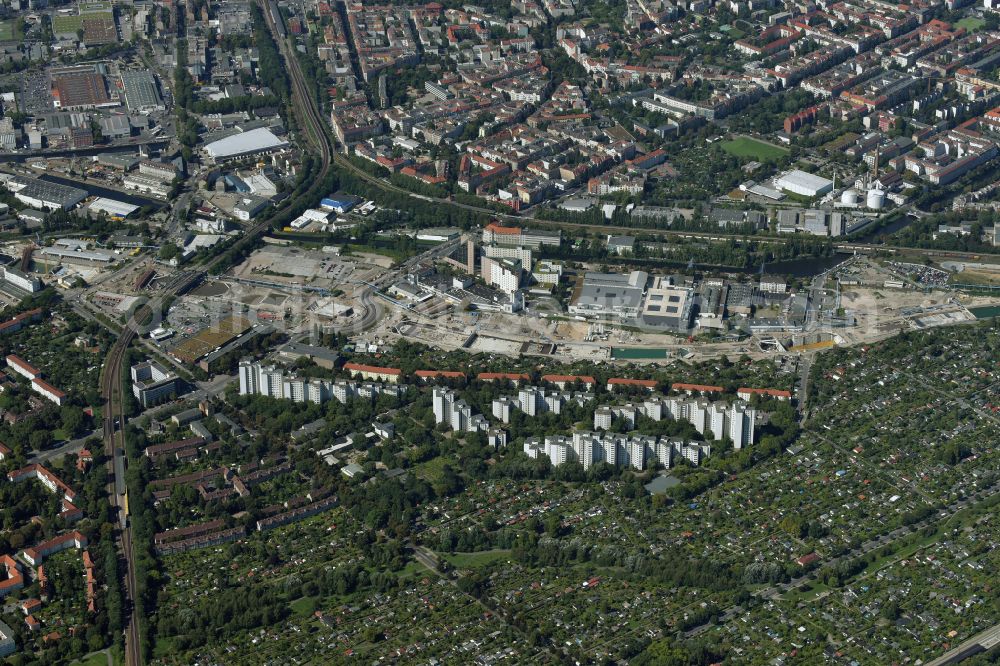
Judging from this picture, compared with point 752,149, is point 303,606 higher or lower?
lower

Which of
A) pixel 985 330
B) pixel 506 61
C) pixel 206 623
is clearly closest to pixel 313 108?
pixel 506 61

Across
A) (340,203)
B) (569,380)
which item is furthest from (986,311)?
(340,203)

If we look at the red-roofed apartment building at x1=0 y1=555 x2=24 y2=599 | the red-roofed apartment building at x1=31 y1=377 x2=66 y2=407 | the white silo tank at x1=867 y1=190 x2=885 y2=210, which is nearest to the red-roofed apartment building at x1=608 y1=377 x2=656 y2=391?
the red-roofed apartment building at x1=31 y1=377 x2=66 y2=407

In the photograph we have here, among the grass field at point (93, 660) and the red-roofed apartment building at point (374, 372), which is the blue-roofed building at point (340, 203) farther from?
the grass field at point (93, 660)

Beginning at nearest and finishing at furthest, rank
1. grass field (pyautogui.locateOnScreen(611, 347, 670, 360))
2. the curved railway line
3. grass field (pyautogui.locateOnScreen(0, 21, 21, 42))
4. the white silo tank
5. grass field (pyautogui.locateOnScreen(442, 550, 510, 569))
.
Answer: grass field (pyautogui.locateOnScreen(442, 550, 510, 569))
the curved railway line
grass field (pyautogui.locateOnScreen(611, 347, 670, 360))
the white silo tank
grass field (pyautogui.locateOnScreen(0, 21, 21, 42))

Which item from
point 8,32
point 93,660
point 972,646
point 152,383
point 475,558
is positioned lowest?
point 93,660

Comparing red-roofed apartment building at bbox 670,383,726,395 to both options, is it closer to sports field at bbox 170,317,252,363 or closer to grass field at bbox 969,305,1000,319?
grass field at bbox 969,305,1000,319

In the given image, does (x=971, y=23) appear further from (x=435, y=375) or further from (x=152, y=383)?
(x=152, y=383)
